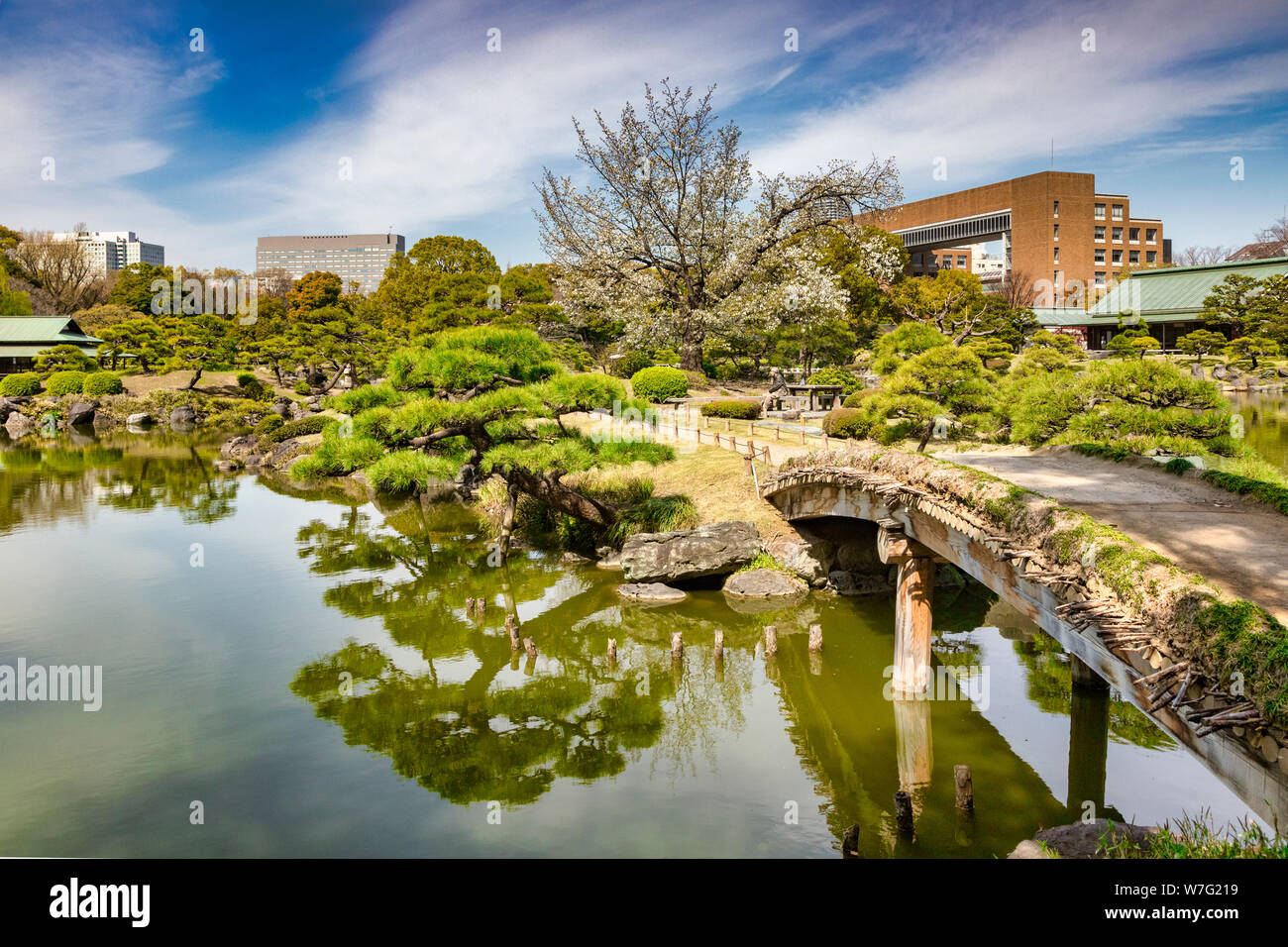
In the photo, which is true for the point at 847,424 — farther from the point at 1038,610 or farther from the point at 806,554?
the point at 1038,610

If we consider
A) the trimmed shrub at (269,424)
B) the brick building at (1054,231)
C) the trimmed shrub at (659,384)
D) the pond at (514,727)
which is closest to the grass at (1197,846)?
the pond at (514,727)

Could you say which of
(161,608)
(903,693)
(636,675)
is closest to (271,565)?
(161,608)

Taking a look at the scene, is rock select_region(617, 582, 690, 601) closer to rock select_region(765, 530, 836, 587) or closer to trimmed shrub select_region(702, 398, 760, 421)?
rock select_region(765, 530, 836, 587)

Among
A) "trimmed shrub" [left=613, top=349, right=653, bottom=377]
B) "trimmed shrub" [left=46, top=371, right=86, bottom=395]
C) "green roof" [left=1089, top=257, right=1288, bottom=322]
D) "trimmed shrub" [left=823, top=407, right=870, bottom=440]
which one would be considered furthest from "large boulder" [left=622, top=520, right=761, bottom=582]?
"green roof" [left=1089, top=257, right=1288, bottom=322]

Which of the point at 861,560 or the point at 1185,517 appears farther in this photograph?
the point at 861,560

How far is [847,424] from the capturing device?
24.2 m

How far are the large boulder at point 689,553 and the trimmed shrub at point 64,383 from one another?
5074cm

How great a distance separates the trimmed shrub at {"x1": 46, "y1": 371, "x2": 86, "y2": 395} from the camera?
53625 mm

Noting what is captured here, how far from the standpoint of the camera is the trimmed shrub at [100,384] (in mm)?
53472

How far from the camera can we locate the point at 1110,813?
9672 millimetres

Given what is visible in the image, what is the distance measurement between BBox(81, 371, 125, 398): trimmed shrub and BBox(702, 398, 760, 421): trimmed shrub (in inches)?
1704

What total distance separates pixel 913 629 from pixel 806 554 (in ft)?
20.5

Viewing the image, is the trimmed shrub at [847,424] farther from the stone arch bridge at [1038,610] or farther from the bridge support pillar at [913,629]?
the bridge support pillar at [913,629]

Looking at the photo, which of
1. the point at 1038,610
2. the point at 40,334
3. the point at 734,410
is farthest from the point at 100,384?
the point at 1038,610
